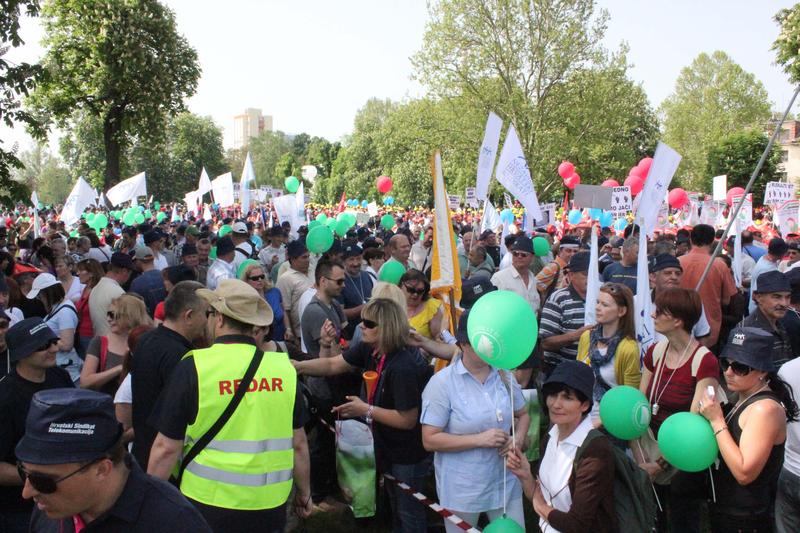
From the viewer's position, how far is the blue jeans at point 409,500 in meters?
4.19

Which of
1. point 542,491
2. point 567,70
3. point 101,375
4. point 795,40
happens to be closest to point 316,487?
point 101,375

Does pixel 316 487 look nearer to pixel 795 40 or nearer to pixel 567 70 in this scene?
pixel 795 40

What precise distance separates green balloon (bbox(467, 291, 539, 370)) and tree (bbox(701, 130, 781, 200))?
5115cm

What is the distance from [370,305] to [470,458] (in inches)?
45.4

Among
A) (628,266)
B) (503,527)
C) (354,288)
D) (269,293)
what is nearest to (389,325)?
(503,527)

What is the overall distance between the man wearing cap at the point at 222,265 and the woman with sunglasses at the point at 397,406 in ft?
12.9

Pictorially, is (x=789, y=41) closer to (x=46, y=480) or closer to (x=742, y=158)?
(x=742, y=158)

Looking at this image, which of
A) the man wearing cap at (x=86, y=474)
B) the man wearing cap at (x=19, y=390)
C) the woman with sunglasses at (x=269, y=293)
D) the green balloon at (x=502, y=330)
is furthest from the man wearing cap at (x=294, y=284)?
the man wearing cap at (x=86, y=474)

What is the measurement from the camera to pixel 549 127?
33469 mm

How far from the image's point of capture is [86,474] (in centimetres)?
195

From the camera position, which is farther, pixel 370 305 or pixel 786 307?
pixel 786 307

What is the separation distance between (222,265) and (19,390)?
15.1 ft

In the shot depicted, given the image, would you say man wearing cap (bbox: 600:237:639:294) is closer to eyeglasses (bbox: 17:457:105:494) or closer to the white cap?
the white cap

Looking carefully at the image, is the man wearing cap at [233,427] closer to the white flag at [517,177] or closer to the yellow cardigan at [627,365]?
the yellow cardigan at [627,365]
